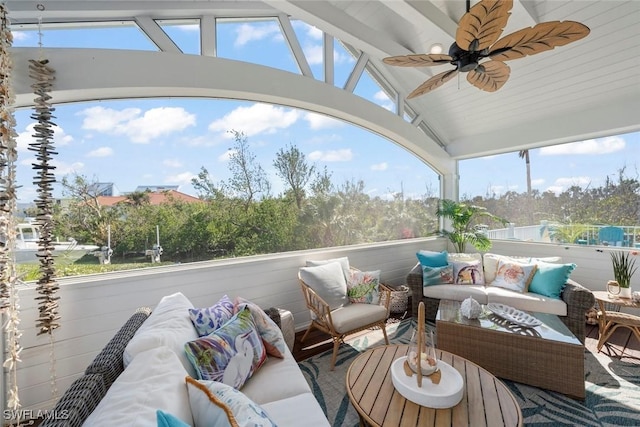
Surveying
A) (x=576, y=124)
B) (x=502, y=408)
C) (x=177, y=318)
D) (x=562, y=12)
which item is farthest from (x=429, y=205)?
(x=177, y=318)

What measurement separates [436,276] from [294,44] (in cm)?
332

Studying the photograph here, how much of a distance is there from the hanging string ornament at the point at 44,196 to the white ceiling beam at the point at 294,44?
86.9 inches

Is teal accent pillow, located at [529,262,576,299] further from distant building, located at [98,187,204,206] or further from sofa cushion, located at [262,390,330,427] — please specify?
distant building, located at [98,187,204,206]

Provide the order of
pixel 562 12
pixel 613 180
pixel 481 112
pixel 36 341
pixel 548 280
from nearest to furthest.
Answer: pixel 36 341 → pixel 562 12 → pixel 548 280 → pixel 613 180 → pixel 481 112

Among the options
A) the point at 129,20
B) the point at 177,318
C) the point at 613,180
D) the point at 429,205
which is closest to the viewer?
the point at 177,318

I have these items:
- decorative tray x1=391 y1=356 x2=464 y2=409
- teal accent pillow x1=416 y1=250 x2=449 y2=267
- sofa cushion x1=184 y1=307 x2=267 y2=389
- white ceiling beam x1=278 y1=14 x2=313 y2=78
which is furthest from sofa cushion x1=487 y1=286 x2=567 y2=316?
white ceiling beam x1=278 y1=14 x2=313 y2=78

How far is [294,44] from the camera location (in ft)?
10.6

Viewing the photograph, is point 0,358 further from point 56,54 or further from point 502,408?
point 502,408

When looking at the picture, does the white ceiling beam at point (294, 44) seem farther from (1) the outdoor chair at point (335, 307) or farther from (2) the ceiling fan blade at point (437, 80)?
(1) the outdoor chair at point (335, 307)

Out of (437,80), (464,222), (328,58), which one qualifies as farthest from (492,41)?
(464,222)

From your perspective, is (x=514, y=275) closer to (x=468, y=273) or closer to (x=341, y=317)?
(x=468, y=273)

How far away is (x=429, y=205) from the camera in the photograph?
535 centimetres

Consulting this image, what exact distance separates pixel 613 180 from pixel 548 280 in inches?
76.3

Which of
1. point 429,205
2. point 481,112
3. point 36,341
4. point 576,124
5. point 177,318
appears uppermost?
point 481,112
